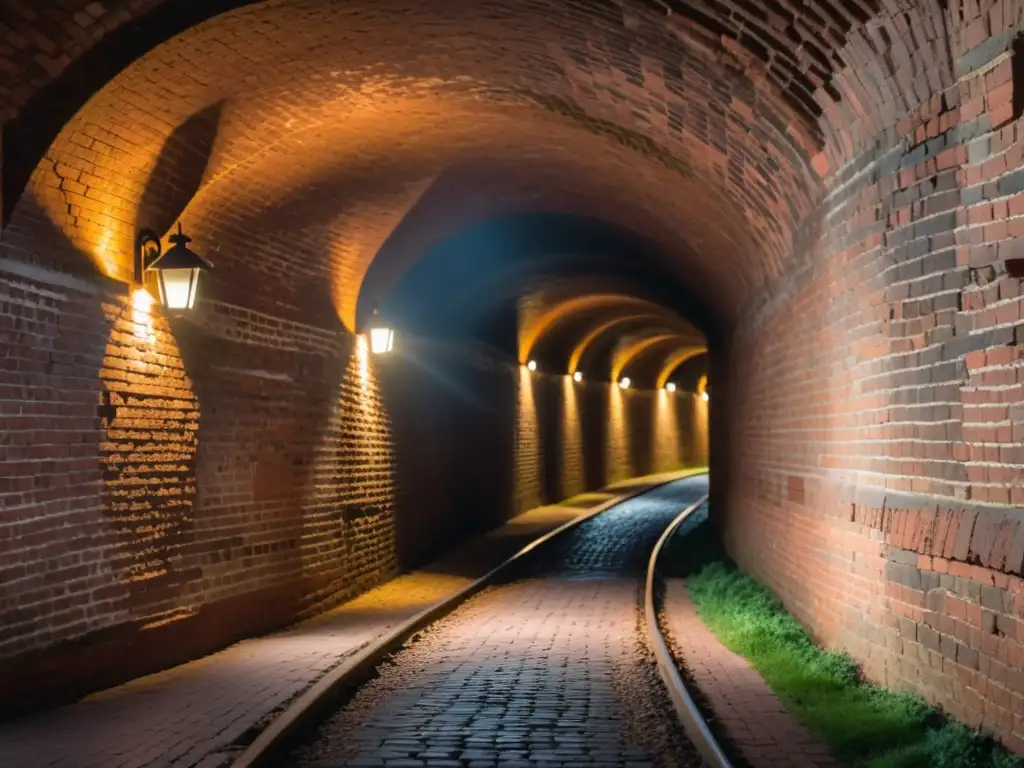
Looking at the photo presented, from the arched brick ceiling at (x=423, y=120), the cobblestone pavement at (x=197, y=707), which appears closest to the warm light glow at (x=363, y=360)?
the arched brick ceiling at (x=423, y=120)

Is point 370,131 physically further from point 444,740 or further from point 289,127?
point 444,740

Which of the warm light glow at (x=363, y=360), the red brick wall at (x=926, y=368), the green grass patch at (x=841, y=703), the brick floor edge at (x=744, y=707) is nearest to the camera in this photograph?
the red brick wall at (x=926, y=368)

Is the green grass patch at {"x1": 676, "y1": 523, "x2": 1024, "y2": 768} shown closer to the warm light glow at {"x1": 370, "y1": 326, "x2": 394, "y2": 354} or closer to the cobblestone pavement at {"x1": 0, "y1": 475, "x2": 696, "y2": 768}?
the cobblestone pavement at {"x1": 0, "y1": 475, "x2": 696, "y2": 768}

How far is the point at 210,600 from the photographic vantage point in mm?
8633

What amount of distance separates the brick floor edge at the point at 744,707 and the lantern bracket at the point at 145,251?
4737 millimetres

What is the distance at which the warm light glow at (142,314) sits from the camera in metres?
7.58

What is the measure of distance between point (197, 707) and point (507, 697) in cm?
192

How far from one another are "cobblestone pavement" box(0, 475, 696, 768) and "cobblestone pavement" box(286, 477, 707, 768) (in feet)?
1.38

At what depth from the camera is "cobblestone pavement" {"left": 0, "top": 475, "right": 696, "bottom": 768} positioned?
5.47 meters

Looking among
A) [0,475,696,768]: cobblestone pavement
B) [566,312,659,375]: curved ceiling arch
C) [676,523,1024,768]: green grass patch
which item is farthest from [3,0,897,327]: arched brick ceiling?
[566,312,659,375]: curved ceiling arch

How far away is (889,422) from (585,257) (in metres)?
11.3

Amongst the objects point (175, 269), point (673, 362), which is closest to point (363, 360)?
point (175, 269)

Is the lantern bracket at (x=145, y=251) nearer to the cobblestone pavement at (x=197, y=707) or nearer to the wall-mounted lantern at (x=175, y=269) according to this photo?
the wall-mounted lantern at (x=175, y=269)

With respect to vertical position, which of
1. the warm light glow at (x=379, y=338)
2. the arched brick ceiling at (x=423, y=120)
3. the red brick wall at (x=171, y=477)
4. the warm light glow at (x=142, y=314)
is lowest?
the red brick wall at (x=171, y=477)
